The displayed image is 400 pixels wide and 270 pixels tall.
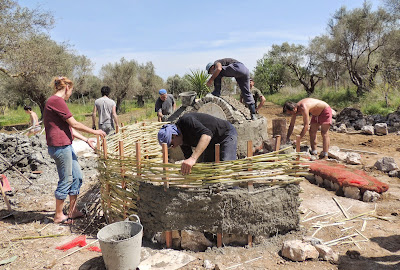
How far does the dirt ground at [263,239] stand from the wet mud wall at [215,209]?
24cm

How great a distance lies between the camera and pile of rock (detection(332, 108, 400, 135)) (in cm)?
971

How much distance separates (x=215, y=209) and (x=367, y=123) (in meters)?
10.3

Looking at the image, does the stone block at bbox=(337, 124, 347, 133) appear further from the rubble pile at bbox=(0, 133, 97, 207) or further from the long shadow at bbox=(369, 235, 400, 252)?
the rubble pile at bbox=(0, 133, 97, 207)

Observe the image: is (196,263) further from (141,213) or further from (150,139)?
(150,139)

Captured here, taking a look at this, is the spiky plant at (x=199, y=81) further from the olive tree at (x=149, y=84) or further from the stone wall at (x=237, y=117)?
the olive tree at (x=149, y=84)

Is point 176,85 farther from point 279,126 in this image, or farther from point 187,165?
point 187,165

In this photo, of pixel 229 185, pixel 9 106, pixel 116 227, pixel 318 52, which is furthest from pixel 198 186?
pixel 9 106

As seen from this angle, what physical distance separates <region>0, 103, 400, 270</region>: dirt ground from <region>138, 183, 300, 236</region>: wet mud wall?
24cm

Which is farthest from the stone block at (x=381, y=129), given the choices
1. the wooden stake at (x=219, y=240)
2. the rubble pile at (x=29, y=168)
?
the rubble pile at (x=29, y=168)

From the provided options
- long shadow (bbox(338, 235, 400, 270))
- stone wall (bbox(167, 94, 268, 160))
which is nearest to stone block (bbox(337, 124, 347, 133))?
stone wall (bbox(167, 94, 268, 160))

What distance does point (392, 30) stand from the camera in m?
15.0

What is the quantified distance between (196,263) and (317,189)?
2.84m

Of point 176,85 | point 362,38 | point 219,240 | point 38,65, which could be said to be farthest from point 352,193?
point 176,85

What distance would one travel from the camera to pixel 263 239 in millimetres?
3084
